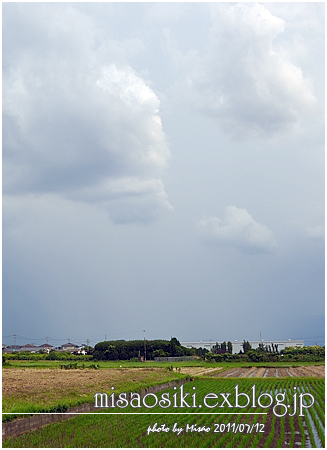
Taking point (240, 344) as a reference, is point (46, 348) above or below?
below

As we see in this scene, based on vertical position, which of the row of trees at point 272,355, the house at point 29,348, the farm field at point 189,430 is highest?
the farm field at point 189,430

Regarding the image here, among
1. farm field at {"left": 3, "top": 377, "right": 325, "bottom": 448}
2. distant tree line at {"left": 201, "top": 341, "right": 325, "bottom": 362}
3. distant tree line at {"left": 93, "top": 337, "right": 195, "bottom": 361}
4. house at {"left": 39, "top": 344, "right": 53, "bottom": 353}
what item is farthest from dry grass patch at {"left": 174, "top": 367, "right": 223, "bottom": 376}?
farm field at {"left": 3, "top": 377, "right": 325, "bottom": 448}

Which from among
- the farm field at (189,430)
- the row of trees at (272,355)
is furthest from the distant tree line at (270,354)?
the farm field at (189,430)

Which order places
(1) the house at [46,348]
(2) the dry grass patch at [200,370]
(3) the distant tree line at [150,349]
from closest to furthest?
(3) the distant tree line at [150,349] → (2) the dry grass patch at [200,370] → (1) the house at [46,348]

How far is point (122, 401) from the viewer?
30.9ft

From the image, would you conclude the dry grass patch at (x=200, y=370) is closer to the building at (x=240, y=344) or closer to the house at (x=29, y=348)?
the building at (x=240, y=344)

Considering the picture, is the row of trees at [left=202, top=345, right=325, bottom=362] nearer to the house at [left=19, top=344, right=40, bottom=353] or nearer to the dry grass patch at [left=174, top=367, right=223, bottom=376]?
the dry grass patch at [left=174, top=367, right=223, bottom=376]

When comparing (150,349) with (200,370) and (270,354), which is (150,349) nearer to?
(200,370)

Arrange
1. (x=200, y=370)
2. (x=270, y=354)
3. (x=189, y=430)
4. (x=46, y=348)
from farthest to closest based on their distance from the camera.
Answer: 1. (x=46, y=348)
2. (x=200, y=370)
3. (x=270, y=354)
4. (x=189, y=430)

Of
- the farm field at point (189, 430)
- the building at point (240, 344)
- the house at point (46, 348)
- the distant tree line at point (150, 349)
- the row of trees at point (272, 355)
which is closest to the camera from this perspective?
the farm field at point (189, 430)

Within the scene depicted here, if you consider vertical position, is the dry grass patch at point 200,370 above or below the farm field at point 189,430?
below

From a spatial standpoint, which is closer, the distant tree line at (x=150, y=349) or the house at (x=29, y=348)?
the distant tree line at (x=150, y=349)

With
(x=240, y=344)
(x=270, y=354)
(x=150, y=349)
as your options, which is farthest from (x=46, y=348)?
(x=270, y=354)

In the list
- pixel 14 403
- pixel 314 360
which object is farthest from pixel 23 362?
pixel 14 403
